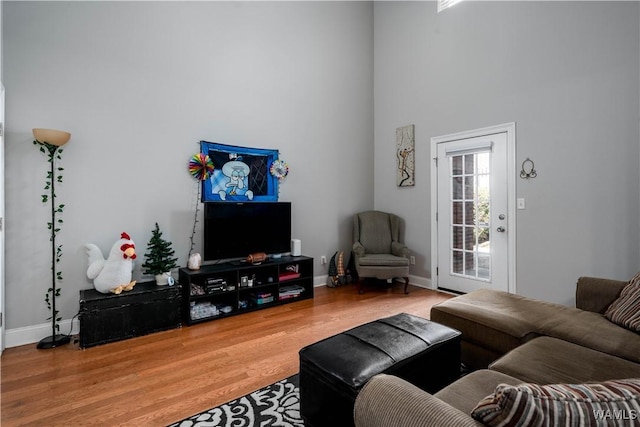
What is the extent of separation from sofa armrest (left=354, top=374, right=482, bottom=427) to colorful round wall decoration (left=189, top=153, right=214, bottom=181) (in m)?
3.03

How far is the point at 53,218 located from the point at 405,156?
4131 mm

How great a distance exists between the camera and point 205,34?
11.9 feet

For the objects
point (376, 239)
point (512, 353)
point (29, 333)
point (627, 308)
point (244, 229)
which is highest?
point (244, 229)

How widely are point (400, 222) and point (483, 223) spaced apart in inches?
46.5

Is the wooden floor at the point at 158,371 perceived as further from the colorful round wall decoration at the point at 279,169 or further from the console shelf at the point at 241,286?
the colorful round wall decoration at the point at 279,169

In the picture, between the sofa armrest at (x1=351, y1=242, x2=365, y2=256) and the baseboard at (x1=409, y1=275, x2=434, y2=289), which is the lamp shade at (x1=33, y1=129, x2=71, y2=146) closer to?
the sofa armrest at (x1=351, y1=242, x2=365, y2=256)

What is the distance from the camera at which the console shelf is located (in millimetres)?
3219

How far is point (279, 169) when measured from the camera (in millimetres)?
4113

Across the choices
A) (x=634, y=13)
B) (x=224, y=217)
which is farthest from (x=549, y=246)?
(x=224, y=217)

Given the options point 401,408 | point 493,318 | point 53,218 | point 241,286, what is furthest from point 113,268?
point 493,318

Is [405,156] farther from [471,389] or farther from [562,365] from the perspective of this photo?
[471,389]

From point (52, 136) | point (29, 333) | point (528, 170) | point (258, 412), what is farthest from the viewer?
point (528, 170)

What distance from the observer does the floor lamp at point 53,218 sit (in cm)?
263

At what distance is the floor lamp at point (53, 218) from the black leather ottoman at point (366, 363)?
93.8 inches
